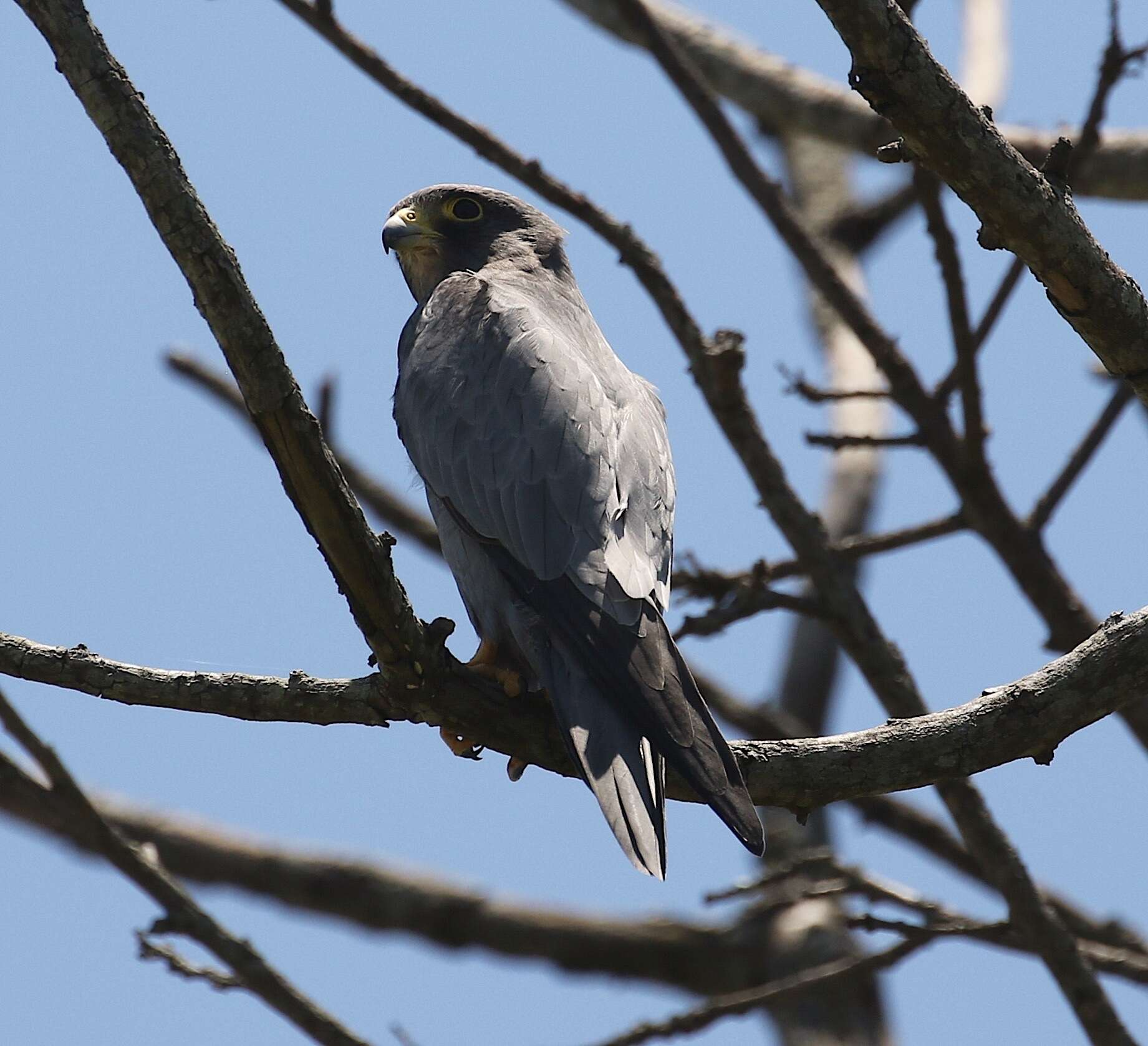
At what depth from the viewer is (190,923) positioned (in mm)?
4113

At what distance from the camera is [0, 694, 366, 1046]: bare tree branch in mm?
4086

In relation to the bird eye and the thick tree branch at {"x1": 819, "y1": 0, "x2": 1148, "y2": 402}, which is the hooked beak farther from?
the thick tree branch at {"x1": 819, "y1": 0, "x2": 1148, "y2": 402}

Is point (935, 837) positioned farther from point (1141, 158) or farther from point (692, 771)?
point (692, 771)

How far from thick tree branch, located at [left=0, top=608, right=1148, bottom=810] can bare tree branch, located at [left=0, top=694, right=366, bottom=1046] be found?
4.28 ft

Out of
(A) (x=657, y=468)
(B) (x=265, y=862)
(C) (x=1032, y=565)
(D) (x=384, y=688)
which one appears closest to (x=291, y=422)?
(D) (x=384, y=688)

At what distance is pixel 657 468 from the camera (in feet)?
13.4

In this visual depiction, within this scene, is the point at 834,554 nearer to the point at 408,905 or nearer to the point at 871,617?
the point at 871,617

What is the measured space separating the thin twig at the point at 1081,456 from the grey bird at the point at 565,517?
1.66 metres

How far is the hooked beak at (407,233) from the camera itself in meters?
5.03

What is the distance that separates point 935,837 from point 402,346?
3.57 meters

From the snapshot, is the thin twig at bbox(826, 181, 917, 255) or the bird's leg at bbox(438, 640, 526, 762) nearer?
the bird's leg at bbox(438, 640, 526, 762)

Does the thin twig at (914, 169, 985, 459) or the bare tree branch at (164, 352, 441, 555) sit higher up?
the bare tree branch at (164, 352, 441, 555)

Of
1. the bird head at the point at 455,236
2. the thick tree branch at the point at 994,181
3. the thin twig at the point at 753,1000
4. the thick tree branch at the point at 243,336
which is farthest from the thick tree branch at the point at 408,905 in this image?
the thick tree branch at the point at 994,181

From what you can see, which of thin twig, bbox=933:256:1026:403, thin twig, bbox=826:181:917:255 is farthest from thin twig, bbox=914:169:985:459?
thin twig, bbox=826:181:917:255
